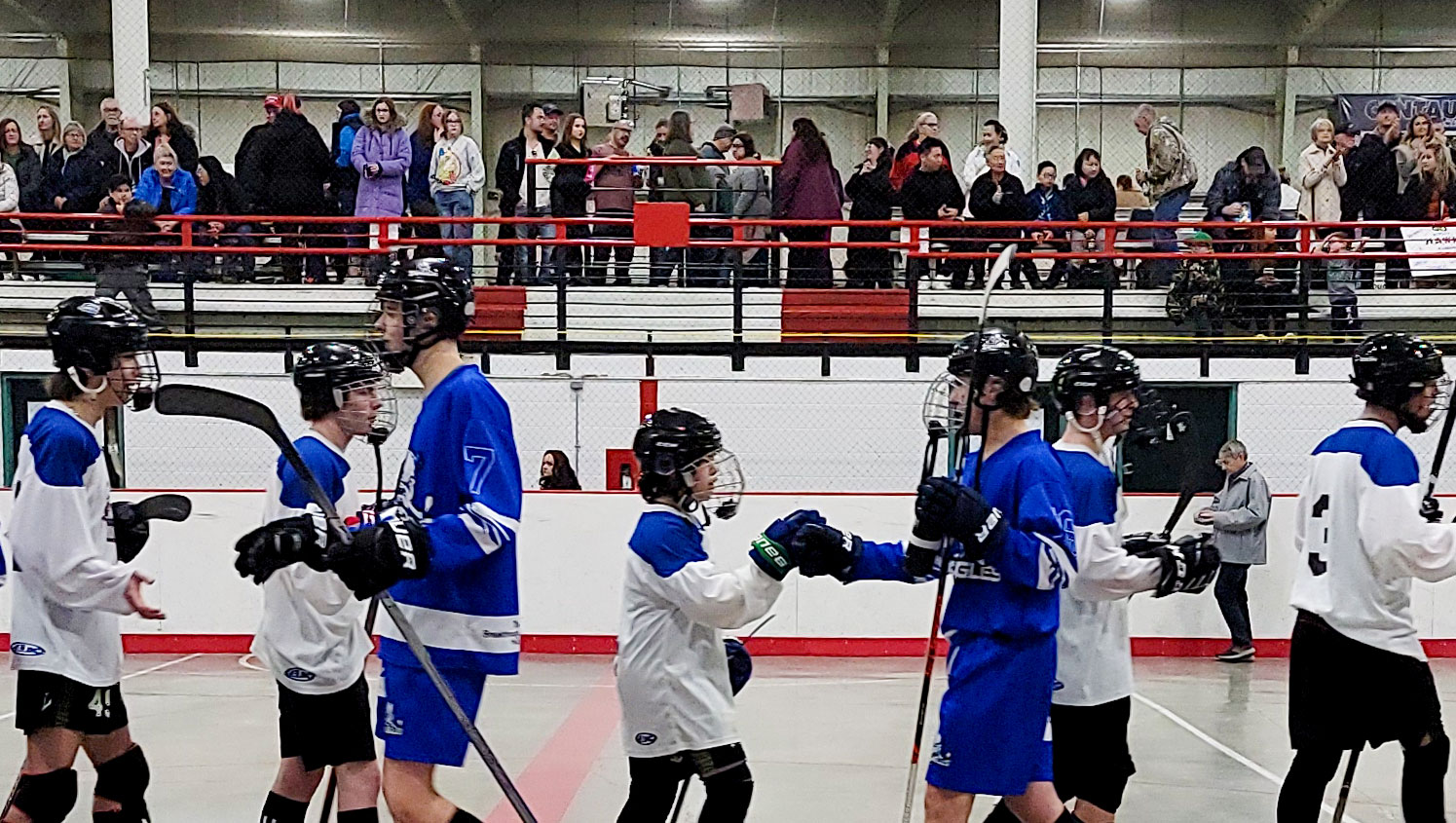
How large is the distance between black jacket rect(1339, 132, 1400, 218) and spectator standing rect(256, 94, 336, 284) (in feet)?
24.6

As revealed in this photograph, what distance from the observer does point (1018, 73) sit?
505 inches

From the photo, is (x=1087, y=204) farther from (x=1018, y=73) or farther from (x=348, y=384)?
(x=348, y=384)

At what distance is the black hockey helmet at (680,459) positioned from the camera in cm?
356

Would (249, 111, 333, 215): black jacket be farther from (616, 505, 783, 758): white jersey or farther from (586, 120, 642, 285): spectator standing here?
(616, 505, 783, 758): white jersey

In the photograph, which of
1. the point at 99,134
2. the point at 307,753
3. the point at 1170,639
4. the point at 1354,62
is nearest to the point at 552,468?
the point at 1170,639

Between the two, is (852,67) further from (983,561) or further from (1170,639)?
(983,561)

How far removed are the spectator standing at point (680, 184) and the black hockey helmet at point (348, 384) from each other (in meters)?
7.42

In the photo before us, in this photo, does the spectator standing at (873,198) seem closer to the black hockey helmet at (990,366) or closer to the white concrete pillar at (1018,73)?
the white concrete pillar at (1018,73)

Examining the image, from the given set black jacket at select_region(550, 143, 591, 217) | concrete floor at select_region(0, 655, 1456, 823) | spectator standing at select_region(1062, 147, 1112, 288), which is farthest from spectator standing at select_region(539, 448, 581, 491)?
spectator standing at select_region(1062, 147, 1112, 288)

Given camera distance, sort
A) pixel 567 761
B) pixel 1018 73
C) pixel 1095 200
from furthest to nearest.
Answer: pixel 1018 73
pixel 1095 200
pixel 567 761

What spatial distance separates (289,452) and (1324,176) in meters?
10.4

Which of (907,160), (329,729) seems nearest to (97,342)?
(329,729)

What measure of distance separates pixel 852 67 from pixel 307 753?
17.7m

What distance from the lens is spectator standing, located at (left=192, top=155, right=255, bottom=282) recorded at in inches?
466
